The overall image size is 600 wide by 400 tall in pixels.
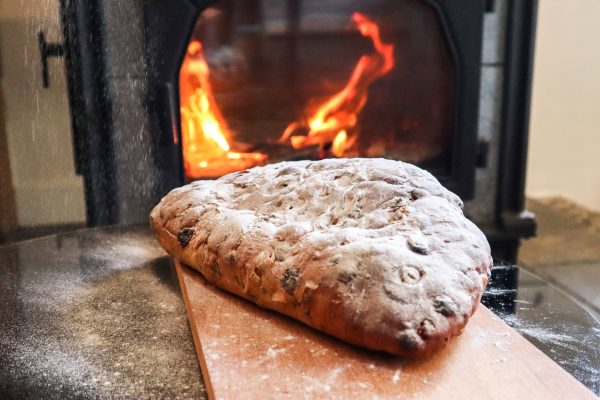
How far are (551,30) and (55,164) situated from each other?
254 centimetres

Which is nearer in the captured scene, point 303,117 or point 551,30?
point 303,117

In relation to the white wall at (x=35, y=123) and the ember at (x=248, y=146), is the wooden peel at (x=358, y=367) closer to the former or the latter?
the ember at (x=248, y=146)

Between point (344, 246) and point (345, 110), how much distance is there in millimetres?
1432

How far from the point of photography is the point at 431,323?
72cm

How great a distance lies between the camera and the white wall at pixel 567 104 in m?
3.29

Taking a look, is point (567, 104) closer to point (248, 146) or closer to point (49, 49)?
point (248, 146)

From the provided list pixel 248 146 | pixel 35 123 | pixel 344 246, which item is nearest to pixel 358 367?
pixel 344 246

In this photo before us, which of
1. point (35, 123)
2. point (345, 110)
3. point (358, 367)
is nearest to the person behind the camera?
point (358, 367)

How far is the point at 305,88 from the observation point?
2.15 metres

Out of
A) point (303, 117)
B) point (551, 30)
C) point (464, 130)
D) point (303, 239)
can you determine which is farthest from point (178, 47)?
point (551, 30)

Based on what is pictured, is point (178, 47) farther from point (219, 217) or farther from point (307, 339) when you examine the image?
point (307, 339)

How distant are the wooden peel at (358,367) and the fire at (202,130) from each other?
1278mm

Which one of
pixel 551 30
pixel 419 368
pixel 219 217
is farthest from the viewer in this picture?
pixel 551 30

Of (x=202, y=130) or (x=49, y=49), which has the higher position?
(x=49, y=49)
